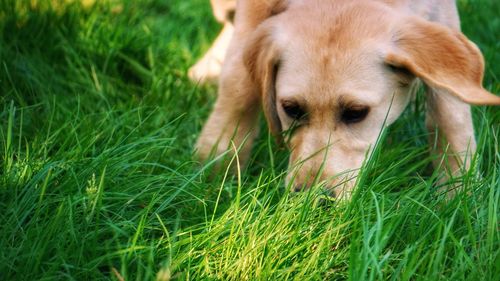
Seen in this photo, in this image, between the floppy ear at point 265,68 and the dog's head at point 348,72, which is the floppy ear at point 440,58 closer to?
the dog's head at point 348,72

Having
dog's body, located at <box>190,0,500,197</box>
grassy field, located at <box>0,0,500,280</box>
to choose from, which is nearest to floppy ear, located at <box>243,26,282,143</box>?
dog's body, located at <box>190,0,500,197</box>

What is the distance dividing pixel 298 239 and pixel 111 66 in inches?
82.6

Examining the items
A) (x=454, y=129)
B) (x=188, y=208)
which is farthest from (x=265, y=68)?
(x=454, y=129)

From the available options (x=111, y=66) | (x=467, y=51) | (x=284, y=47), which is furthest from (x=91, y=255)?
(x=111, y=66)

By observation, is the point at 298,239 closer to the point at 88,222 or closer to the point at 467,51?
the point at 88,222

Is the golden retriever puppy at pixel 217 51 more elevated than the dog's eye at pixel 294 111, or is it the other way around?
the dog's eye at pixel 294 111

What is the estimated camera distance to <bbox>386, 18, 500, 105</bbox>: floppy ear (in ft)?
9.31

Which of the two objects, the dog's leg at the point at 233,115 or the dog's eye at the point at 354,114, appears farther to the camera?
the dog's leg at the point at 233,115

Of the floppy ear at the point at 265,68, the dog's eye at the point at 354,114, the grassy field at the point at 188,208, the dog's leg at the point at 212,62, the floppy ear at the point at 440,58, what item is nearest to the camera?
the grassy field at the point at 188,208

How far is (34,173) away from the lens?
283cm

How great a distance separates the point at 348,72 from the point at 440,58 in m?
0.35

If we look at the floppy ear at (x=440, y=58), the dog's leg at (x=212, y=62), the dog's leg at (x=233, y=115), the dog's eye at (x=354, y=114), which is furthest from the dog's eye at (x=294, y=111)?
the dog's leg at (x=212, y=62)

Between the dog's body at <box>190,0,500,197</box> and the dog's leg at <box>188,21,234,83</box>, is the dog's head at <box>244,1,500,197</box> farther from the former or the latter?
the dog's leg at <box>188,21,234,83</box>

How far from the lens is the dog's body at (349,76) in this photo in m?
2.91
